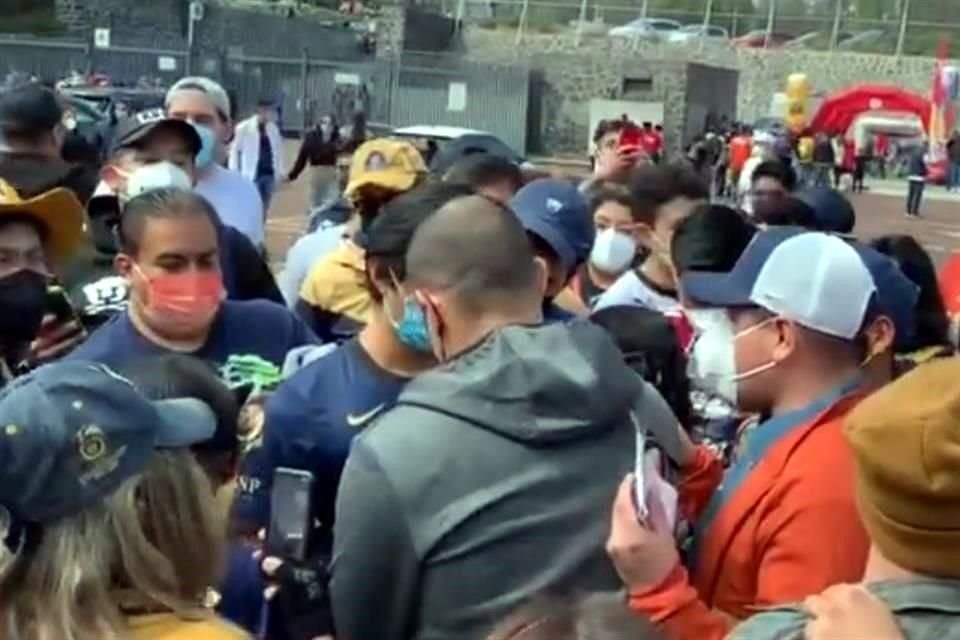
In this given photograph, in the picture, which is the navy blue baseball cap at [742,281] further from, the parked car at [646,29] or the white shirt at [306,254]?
the parked car at [646,29]

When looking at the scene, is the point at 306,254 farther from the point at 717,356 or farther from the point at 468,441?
the point at 468,441

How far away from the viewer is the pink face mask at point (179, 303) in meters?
5.36

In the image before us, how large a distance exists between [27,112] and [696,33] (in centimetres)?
5416

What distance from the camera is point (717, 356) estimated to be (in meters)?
4.80

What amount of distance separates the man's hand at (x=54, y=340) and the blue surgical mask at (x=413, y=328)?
51.2 inches

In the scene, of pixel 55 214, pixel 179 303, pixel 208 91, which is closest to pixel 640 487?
pixel 179 303

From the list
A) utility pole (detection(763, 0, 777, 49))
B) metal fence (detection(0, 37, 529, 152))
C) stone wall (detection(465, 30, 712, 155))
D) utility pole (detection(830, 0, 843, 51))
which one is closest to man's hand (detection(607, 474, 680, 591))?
metal fence (detection(0, 37, 529, 152))

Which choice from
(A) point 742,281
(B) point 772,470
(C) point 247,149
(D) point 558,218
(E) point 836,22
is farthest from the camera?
(E) point 836,22

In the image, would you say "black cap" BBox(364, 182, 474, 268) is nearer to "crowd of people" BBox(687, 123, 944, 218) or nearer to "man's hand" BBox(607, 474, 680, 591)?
"man's hand" BBox(607, 474, 680, 591)

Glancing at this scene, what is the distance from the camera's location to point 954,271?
292 inches

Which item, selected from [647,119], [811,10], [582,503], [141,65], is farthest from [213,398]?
[811,10]

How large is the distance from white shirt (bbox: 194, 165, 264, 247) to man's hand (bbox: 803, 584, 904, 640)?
5103 millimetres

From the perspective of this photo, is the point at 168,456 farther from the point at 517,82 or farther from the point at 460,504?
the point at 517,82

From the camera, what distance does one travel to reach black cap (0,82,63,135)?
24.6 feet
